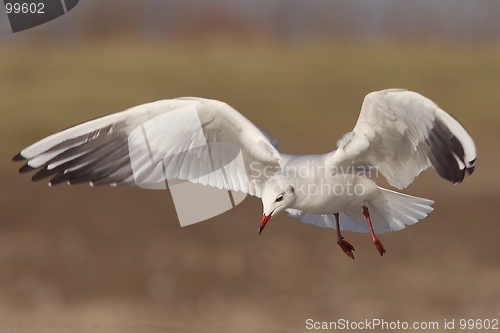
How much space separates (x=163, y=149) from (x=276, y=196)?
51cm

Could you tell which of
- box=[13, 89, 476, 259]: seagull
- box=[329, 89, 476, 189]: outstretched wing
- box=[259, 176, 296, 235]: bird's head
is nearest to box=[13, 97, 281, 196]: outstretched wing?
box=[13, 89, 476, 259]: seagull

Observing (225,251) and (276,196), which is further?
(225,251)

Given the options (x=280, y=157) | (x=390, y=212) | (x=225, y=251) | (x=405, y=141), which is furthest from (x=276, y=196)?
(x=225, y=251)

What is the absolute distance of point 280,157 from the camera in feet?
Result: 7.96

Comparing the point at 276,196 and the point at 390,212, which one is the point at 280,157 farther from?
the point at 390,212

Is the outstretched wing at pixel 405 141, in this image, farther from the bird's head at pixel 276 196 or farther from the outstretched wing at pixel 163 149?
the outstretched wing at pixel 163 149

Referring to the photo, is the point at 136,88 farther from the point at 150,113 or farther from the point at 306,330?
the point at 150,113

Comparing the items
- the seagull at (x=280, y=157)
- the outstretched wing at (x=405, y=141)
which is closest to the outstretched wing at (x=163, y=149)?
the seagull at (x=280, y=157)

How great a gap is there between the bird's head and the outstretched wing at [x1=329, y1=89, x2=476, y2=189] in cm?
20

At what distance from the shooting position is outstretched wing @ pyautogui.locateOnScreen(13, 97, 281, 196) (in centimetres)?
244

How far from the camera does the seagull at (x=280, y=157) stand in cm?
221

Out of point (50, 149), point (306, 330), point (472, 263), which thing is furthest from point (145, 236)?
point (50, 149)

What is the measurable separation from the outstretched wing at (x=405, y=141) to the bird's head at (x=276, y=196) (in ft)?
0.65

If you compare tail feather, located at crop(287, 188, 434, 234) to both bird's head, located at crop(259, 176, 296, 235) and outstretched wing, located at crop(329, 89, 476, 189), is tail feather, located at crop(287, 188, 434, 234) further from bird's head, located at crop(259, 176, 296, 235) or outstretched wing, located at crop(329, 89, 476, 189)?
bird's head, located at crop(259, 176, 296, 235)
